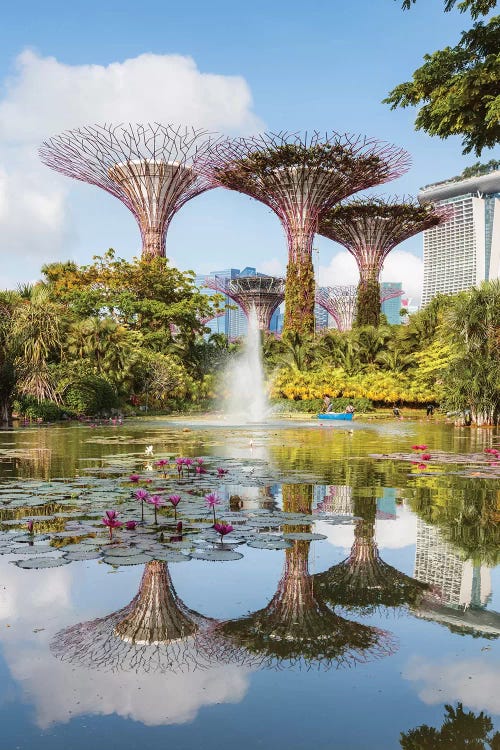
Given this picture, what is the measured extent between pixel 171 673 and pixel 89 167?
3179 cm

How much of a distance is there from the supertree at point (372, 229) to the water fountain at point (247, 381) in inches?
357

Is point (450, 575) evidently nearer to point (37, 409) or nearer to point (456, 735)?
point (456, 735)

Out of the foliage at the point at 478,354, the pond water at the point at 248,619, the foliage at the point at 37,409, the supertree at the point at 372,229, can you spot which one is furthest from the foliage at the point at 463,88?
the supertree at the point at 372,229

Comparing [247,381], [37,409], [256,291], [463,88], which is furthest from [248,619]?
[256,291]

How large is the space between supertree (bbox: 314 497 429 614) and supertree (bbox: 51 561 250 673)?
2.29 ft

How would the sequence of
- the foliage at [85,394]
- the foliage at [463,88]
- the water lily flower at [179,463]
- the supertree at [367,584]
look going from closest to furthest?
the supertree at [367,584]
the water lily flower at [179,463]
the foliage at [463,88]
the foliage at [85,394]

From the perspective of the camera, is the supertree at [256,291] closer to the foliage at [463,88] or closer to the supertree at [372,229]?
the supertree at [372,229]

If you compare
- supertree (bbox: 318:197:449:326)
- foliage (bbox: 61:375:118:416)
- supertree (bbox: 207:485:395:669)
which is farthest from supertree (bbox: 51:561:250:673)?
supertree (bbox: 318:197:449:326)

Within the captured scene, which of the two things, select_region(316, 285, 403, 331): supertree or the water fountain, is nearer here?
the water fountain

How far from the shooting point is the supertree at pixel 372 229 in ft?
128

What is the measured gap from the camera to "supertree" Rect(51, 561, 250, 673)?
2.61 meters

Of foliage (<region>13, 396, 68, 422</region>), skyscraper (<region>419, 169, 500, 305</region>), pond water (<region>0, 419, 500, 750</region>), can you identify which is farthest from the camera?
skyscraper (<region>419, 169, 500, 305</region>)

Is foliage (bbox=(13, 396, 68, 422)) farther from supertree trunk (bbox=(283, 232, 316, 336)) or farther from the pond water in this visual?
supertree trunk (bbox=(283, 232, 316, 336))

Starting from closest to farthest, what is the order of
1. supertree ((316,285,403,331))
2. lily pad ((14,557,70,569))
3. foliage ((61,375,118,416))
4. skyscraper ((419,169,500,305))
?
lily pad ((14,557,70,569)), foliage ((61,375,118,416)), supertree ((316,285,403,331)), skyscraper ((419,169,500,305))
